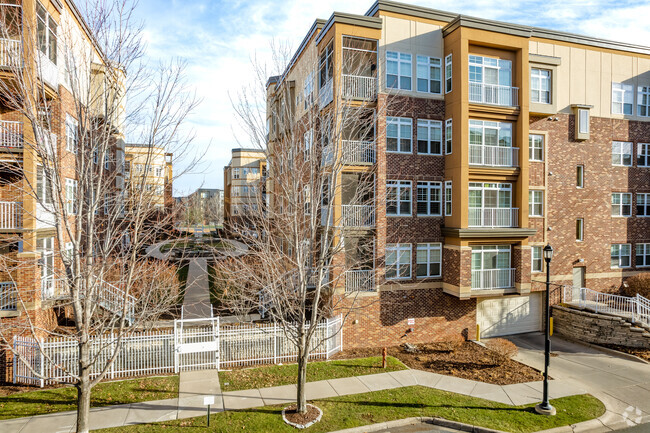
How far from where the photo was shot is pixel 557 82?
2067cm

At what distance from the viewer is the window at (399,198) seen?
18.1 meters

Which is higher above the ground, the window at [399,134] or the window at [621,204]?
the window at [399,134]

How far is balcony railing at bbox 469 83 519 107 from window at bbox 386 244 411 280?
7745mm

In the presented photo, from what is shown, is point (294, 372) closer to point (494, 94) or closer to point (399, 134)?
point (399, 134)

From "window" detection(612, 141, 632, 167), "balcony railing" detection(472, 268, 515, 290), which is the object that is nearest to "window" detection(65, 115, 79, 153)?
"balcony railing" detection(472, 268, 515, 290)

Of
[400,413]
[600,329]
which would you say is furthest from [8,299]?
[600,329]

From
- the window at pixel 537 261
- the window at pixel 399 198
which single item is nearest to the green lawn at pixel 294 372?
the window at pixel 399 198

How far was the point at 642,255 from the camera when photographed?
2283 cm

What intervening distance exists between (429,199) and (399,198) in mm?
1618

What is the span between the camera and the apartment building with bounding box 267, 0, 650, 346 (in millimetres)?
17391

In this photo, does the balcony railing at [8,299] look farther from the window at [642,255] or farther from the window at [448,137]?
the window at [642,255]

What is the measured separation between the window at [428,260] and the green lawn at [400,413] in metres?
6.41

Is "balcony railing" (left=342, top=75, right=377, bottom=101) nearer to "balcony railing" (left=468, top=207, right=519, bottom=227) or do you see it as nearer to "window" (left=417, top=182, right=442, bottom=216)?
"window" (left=417, top=182, right=442, bottom=216)

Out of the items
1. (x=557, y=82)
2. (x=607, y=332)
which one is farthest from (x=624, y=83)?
(x=607, y=332)
